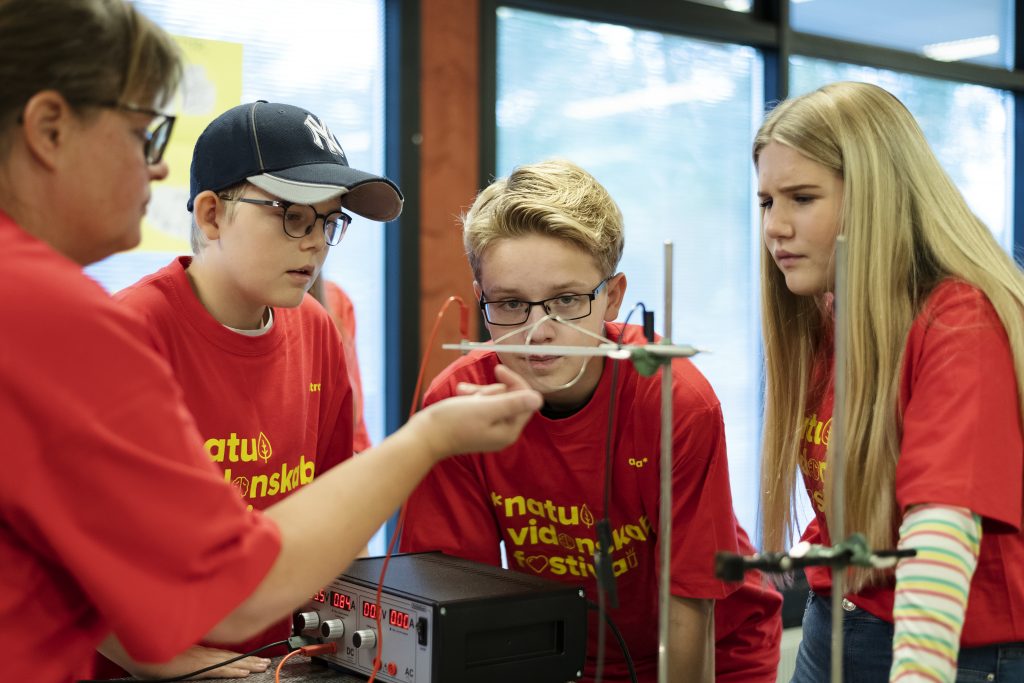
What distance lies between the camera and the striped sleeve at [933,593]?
1.13 meters

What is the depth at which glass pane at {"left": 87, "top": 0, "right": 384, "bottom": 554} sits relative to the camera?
110 inches

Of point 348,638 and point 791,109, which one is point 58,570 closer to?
point 348,638

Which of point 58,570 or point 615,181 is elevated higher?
point 615,181

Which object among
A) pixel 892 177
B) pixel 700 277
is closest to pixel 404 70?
pixel 700 277

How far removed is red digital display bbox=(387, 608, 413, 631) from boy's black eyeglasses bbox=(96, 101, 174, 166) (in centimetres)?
65

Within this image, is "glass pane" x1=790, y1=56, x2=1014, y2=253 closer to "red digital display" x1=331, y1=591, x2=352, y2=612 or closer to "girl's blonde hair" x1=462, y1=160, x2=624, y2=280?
"girl's blonde hair" x1=462, y1=160, x2=624, y2=280

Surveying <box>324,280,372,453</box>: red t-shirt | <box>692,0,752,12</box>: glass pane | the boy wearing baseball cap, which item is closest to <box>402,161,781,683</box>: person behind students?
the boy wearing baseball cap

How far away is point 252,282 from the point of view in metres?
1.62

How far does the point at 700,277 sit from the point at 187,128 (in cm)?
201

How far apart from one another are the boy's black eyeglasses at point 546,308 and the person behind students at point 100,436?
0.61m

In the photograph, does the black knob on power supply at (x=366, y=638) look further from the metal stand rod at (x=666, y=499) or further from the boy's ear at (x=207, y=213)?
the boy's ear at (x=207, y=213)

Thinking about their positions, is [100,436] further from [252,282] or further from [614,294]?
[614,294]

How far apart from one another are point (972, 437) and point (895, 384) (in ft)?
0.48

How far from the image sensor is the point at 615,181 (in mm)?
3709
